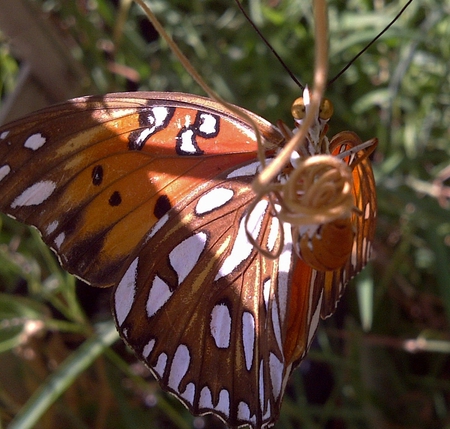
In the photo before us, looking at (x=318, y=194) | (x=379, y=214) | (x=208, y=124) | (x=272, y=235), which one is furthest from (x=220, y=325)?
(x=379, y=214)

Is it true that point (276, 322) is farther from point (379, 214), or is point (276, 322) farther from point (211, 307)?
point (379, 214)

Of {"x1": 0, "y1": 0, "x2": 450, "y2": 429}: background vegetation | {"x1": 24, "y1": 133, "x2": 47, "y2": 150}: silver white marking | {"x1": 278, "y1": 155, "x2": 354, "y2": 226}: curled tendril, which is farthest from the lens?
{"x1": 0, "y1": 0, "x2": 450, "y2": 429}: background vegetation

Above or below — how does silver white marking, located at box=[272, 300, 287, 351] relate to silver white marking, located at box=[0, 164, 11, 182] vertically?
below

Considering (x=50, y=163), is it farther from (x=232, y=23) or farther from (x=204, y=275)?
(x=232, y=23)

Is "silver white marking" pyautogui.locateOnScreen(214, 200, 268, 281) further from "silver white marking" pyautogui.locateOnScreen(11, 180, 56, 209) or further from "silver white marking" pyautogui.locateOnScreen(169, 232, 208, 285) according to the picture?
"silver white marking" pyautogui.locateOnScreen(11, 180, 56, 209)

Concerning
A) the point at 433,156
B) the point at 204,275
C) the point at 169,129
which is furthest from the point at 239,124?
the point at 433,156

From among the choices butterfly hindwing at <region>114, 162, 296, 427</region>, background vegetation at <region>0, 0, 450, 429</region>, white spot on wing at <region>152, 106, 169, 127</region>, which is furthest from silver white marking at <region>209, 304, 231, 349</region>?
background vegetation at <region>0, 0, 450, 429</region>

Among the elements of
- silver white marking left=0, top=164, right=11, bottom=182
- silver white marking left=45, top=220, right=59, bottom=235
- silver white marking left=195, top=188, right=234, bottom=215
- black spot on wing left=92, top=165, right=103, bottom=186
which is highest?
silver white marking left=0, top=164, right=11, bottom=182
